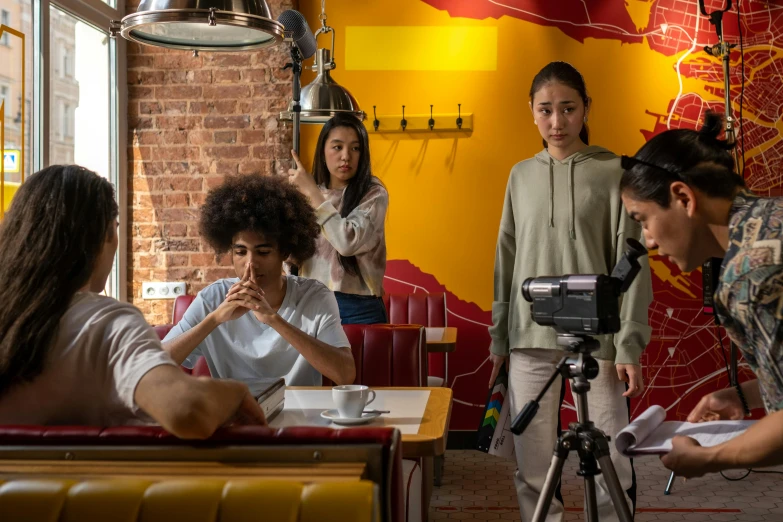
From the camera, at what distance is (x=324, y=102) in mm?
3500

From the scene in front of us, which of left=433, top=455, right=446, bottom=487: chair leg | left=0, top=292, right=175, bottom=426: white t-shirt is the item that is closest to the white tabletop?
left=0, top=292, right=175, bottom=426: white t-shirt

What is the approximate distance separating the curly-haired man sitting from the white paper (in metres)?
0.97

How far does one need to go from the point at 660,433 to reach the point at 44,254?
116 cm

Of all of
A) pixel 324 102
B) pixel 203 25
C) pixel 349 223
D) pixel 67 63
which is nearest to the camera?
pixel 203 25

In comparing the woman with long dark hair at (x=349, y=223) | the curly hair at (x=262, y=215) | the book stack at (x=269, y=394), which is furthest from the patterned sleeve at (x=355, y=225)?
the book stack at (x=269, y=394)

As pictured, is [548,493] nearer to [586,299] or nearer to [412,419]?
[412,419]

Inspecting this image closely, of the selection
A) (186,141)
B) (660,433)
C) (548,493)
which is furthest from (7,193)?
(660,433)

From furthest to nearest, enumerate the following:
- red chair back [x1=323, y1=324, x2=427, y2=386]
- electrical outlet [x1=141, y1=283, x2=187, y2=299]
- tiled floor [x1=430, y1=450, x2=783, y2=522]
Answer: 1. electrical outlet [x1=141, y1=283, x2=187, y2=299]
2. tiled floor [x1=430, y1=450, x2=783, y2=522]
3. red chair back [x1=323, y1=324, x2=427, y2=386]

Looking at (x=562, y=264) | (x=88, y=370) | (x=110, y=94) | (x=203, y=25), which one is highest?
(x=110, y=94)

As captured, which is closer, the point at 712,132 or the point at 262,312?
the point at 712,132

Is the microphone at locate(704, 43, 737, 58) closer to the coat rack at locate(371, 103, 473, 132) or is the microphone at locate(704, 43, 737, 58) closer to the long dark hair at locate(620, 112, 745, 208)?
the coat rack at locate(371, 103, 473, 132)

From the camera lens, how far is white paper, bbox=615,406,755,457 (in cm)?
142

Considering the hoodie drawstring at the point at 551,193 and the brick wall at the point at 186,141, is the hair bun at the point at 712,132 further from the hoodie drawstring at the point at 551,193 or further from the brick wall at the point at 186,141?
the brick wall at the point at 186,141

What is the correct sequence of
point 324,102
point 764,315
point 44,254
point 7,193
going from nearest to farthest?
point 764,315 → point 44,254 → point 7,193 → point 324,102
